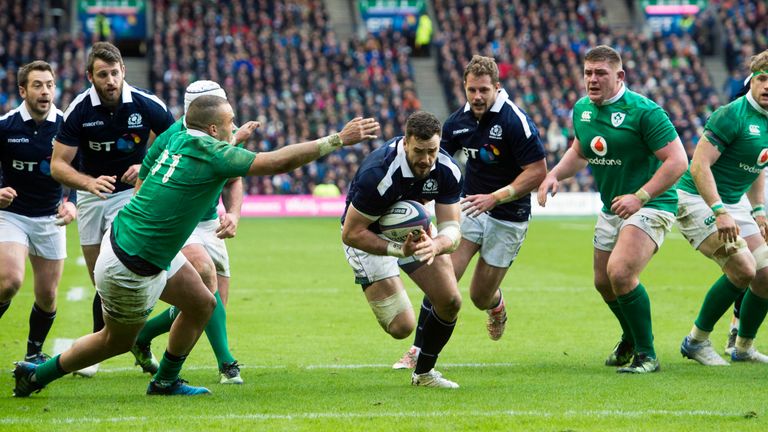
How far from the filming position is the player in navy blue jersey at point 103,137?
849 cm

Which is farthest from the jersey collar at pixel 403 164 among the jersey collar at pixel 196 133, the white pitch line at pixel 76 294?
the white pitch line at pixel 76 294

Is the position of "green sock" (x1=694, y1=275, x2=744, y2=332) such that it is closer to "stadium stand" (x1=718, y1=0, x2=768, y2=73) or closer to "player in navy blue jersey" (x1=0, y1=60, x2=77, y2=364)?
"player in navy blue jersey" (x1=0, y1=60, x2=77, y2=364)

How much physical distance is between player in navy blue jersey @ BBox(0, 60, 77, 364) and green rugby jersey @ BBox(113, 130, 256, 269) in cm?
224

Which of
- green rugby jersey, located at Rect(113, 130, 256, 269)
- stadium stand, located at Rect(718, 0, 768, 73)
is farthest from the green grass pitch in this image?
stadium stand, located at Rect(718, 0, 768, 73)

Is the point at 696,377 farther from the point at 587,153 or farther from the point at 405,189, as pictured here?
the point at 405,189

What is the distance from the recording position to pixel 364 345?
10.6 m

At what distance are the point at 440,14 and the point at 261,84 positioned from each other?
10423 mm

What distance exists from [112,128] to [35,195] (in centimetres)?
116

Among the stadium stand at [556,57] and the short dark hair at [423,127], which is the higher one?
the short dark hair at [423,127]

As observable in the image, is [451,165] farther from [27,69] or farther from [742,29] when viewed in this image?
[742,29]

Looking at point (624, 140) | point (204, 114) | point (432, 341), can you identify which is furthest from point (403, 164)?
point (624, 140)

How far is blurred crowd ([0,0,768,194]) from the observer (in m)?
37.1

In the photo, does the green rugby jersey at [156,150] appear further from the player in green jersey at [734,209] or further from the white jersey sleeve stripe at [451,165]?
the player in green jersey at [734,209]

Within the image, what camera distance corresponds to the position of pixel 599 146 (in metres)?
8.85
